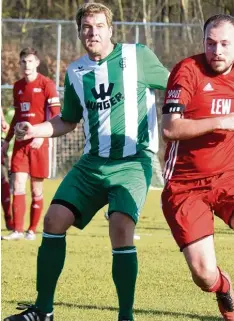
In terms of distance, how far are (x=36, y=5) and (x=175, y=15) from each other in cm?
849

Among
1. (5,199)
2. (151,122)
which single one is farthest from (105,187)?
(5,199)

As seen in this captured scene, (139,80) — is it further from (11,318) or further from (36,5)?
(36,5)

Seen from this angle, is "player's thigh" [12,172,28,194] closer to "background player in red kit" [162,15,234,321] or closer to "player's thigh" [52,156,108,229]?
"player's thigh" [52,156,108,229]

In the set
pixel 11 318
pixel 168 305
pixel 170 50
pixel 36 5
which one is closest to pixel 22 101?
pixel 168 305

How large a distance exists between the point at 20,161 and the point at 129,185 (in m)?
6.16

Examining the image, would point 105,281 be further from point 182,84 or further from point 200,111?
point 182,84

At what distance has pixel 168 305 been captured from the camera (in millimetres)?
8039

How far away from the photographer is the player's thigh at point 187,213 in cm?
658

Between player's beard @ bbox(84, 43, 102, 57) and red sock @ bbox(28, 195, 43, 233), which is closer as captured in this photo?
player's beard @ bbox(84, 43, 102, 57)

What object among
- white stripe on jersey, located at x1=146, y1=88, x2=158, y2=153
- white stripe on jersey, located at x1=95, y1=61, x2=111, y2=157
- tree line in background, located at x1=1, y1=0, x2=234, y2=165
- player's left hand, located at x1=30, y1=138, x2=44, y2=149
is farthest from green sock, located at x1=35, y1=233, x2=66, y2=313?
tree line in background, located at x1=1, y1=0, x2=234, y2=165

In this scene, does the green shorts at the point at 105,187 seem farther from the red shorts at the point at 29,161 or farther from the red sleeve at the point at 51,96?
the red shorts at the point at 29,161

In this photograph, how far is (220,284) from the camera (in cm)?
679

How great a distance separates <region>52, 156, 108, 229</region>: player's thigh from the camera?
6988 millimetres

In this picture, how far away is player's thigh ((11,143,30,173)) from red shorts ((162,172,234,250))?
21.2 ft
